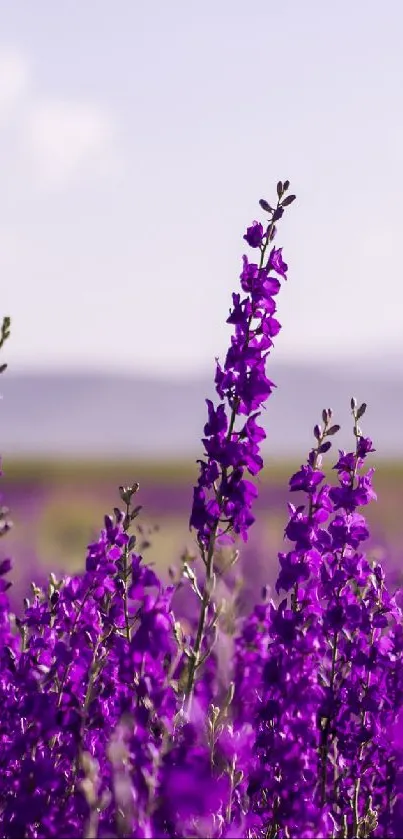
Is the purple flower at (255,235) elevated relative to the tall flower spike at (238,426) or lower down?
elevated

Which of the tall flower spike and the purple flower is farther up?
the purple flower

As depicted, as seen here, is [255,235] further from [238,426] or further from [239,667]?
[239,667]

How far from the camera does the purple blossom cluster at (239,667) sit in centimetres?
314

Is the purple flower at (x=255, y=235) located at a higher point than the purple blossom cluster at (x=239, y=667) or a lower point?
higher

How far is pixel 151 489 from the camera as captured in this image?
75.4ft

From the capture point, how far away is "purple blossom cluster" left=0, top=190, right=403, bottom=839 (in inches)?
124

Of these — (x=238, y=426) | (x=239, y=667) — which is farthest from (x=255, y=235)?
(x=239, y=667)

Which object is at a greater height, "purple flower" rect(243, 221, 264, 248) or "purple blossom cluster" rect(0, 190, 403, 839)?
"purple flower" rect(243, 221, 264, 248)

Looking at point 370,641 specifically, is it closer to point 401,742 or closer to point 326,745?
point 326,745

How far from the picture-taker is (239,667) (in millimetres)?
4043

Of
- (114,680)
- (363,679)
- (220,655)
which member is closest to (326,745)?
(363,679)

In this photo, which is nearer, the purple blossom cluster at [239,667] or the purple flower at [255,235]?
the purple blossom cluster at [239,667]

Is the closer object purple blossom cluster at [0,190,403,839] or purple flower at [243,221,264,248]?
purple blossom cluster at [0,190,403,839]

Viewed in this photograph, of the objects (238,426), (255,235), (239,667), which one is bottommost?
(239,667)
